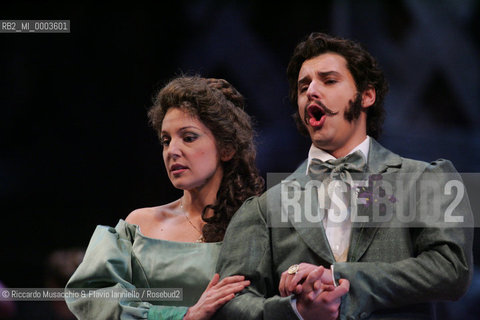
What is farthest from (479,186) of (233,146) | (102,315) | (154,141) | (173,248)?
(154,141)

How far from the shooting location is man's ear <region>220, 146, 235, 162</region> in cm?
305

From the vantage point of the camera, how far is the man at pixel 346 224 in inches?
86.8

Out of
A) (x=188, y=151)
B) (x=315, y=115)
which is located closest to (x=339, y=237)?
(x=315, y=115)

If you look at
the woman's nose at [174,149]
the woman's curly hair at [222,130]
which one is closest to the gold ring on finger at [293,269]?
the woman's curly hair at [222,130]

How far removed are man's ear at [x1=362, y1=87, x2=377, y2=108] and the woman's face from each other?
679mm

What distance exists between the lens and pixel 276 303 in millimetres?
2227

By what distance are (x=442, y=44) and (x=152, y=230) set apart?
2052 millimetres

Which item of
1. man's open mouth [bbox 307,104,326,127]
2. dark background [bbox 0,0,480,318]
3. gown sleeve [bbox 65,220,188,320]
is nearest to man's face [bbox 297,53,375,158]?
man's open mouth [bbox 307,104,326,127]

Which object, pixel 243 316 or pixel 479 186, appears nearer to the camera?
pixel 243 316

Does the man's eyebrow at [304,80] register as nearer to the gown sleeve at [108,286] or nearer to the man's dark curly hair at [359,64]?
the man's dark curly hair at [359,64]

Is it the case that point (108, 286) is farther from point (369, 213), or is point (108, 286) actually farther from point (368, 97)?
point (368, 97)

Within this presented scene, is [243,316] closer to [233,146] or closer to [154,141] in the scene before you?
[233,146]

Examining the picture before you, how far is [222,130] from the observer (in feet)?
9.93

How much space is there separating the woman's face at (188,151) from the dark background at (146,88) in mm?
873
